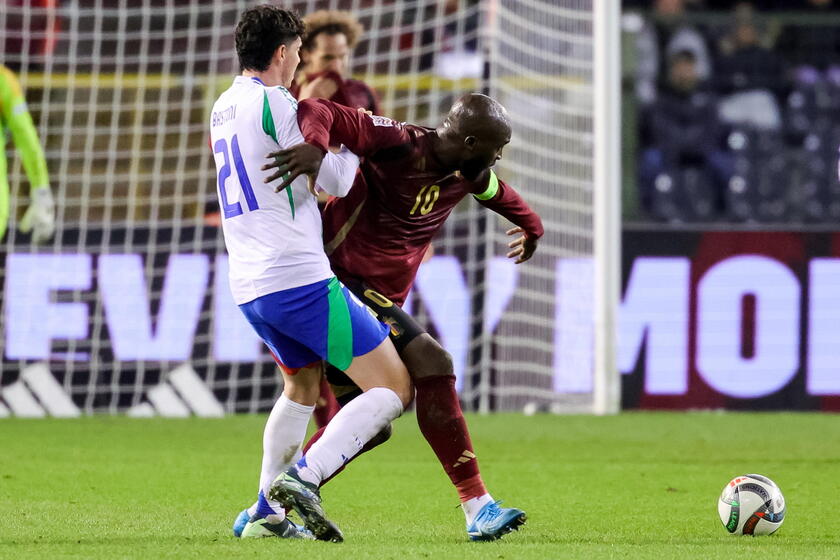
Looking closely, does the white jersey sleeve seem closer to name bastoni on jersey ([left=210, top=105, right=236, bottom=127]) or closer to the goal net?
name bastoni on jersey ([left=210, top=105, right=236, bottom=127])

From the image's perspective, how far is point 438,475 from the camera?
617 centimetres

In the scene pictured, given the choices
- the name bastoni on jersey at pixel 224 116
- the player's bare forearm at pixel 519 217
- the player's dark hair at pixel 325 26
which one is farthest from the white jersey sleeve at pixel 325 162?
the player's dark hair at pixel 325 26

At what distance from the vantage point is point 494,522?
4156 mm

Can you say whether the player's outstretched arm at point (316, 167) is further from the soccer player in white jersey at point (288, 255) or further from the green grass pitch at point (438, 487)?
the green grass pitch at point (438, 487)

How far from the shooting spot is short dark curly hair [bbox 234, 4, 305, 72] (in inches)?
164

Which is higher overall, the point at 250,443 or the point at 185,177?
the point at 185,177

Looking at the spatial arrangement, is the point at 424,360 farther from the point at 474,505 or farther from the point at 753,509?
the point at 753,509

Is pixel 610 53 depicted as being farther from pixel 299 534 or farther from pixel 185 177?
pixel 299 534

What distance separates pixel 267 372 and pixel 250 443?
1.55 metres

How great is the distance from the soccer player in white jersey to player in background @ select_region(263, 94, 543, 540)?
10cm

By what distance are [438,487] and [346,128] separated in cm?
212

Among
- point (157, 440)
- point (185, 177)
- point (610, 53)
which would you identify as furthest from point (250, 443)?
point (610, 53)

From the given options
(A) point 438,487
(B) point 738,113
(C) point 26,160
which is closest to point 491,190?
(A) point 438,487

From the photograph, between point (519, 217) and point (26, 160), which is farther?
point (26, 160)
